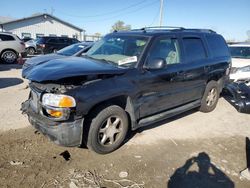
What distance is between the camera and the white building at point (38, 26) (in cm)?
3175

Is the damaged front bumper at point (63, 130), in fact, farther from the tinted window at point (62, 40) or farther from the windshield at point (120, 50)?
the tinted window at point (62, 40)

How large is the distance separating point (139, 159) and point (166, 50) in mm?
2117

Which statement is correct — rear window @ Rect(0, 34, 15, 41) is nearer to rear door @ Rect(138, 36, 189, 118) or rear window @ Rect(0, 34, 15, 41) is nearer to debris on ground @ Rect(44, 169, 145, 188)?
rear door @ Rect(138, 36, 189, 118)

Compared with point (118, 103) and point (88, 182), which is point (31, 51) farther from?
point (88, 182)

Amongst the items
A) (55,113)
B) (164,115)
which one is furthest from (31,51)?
(55,113)

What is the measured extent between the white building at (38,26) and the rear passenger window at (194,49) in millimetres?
32103

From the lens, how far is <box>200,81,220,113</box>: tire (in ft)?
18.7

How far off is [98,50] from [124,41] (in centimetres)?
64

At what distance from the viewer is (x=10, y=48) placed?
1377 cm

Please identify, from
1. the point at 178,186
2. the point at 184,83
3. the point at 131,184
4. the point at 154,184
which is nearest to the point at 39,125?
the point at 131,184

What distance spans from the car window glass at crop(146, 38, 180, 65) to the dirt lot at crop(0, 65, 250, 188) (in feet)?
4.90

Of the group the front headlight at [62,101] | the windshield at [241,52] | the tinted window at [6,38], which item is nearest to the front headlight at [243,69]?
the windshield at [241,52]

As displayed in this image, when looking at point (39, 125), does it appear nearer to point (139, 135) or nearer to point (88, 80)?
point (88, 80)

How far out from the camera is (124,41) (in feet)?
14.8
